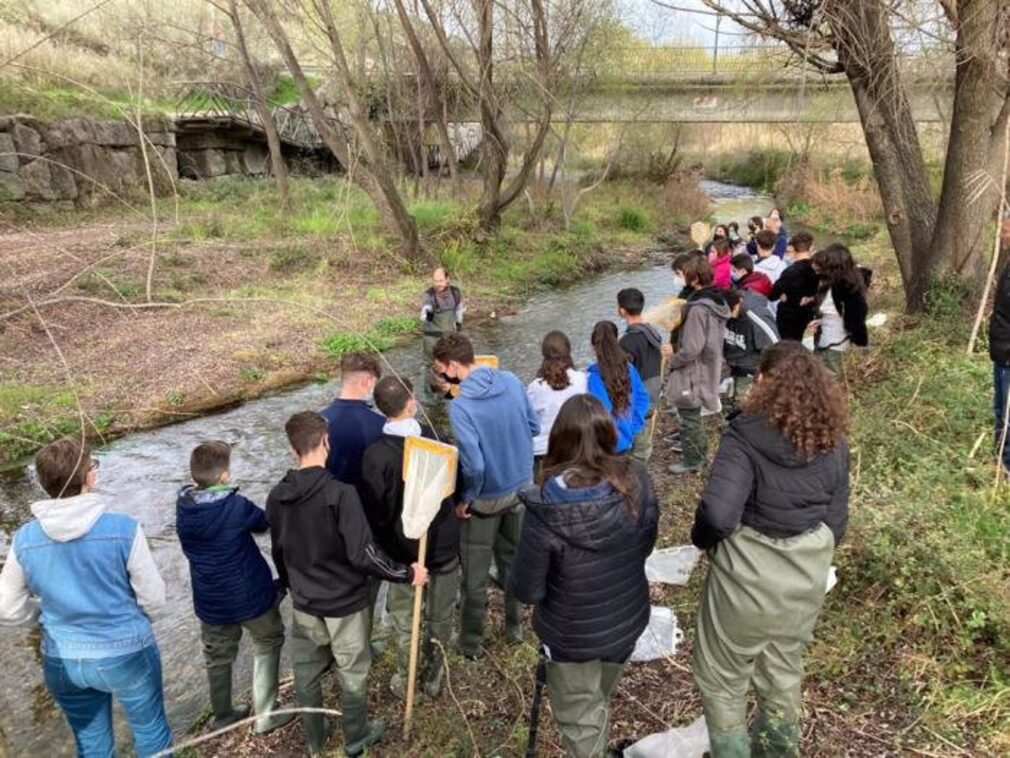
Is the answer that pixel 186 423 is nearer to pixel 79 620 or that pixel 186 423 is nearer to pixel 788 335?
pixel 79 620

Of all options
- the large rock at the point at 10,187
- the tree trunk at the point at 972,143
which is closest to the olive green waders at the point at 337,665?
the tree trunk at the point at 972,143

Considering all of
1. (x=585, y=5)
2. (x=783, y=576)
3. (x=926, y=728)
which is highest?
(x=585, y=5)

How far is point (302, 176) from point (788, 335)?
20.7 m

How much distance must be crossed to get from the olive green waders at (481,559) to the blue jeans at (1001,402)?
3.49 m

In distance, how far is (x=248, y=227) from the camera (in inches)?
620

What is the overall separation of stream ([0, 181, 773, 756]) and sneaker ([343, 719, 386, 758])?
120cm

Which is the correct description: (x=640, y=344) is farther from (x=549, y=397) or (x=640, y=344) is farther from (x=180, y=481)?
(x=180, y=481)

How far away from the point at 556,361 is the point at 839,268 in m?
3.18

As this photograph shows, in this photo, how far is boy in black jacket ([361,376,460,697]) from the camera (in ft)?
11.1

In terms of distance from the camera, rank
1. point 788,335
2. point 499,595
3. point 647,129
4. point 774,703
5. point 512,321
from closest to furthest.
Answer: point 774,703 < point 499,595 < point 788,335 < point 512,321 < point 647,129

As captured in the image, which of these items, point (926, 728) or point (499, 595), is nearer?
point (926, 728)

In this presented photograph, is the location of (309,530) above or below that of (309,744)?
above

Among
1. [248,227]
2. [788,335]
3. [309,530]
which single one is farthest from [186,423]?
[248,227]

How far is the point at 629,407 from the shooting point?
4.67 metres
